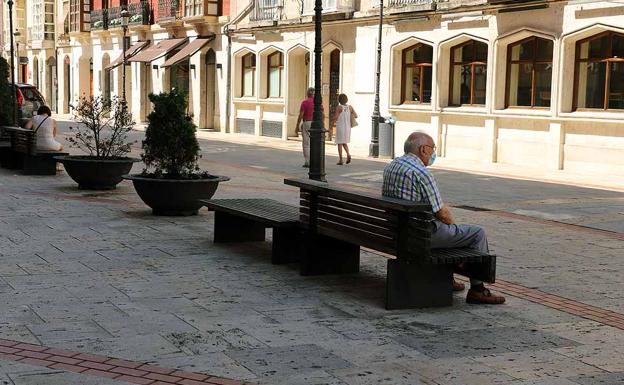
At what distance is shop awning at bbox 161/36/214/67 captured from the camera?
3591cm

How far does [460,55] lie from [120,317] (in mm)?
19237

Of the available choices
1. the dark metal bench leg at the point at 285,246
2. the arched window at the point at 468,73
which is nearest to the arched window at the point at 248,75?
the arched window at the point at 468,73

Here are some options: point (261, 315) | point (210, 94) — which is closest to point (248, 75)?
point (210, 94)

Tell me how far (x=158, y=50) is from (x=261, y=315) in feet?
111

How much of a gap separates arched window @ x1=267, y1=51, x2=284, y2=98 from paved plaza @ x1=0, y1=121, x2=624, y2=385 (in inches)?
842

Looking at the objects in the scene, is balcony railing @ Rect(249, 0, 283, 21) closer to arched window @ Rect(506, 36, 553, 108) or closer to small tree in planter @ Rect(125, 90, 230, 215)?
arched window @ Rect(506, 36, 553, 108)

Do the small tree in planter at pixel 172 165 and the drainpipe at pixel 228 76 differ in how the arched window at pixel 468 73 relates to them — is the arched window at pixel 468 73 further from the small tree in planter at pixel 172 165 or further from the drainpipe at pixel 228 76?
the small tree in planter at pixel 172 165

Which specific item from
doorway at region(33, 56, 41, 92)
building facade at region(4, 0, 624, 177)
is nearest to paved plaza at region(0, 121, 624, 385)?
building facade at region(4, 0, 624, 177)

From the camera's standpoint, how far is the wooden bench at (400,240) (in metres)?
6.68

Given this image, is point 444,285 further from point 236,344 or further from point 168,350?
point 168,350

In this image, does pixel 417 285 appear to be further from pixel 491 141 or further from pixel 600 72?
pixel 491 141

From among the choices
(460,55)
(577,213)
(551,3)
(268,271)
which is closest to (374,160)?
(460,55)

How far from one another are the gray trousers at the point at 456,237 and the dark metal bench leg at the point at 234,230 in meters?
3.13

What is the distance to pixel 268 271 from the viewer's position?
8.26m
